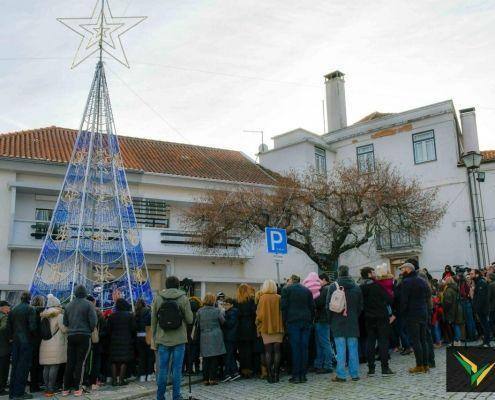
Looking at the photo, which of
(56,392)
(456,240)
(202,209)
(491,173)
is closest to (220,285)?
(202,209)

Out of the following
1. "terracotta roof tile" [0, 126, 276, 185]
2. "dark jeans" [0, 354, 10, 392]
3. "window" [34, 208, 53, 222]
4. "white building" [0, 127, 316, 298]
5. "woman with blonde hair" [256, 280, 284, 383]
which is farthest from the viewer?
"terracotta roof tile" [0, 126, 276, 185]

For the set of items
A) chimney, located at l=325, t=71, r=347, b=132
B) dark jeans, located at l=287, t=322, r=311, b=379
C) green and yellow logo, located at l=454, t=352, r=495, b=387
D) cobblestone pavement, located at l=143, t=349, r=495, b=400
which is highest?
chimney, located at l=325, t=71, r=347, b=132

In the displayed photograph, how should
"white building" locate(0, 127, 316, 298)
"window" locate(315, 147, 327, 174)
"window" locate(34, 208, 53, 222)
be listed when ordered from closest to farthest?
"white building" locate(0, 127, 316, 298)
"window" locate(34, 208, 53, 222)
"window" locate(315, 147, 327, 174)

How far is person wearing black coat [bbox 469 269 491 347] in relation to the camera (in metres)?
12.4

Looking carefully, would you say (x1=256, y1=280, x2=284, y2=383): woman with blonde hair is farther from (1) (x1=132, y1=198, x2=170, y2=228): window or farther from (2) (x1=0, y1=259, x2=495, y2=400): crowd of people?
(1) (x1=132, y1=198, x2=170, y2=228): window

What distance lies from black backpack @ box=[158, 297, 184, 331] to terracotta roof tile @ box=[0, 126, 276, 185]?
1616 centimetres

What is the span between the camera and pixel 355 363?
30.2 feet

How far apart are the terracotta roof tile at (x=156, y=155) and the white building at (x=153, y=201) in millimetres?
45

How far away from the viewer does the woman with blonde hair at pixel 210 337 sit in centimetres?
980

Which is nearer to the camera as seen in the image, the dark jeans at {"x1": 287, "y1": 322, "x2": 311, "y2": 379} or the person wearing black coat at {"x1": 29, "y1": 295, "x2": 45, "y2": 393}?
the dark jeans at {"x1": 287, "y1": 322, "x2": 311, "y2": 379}

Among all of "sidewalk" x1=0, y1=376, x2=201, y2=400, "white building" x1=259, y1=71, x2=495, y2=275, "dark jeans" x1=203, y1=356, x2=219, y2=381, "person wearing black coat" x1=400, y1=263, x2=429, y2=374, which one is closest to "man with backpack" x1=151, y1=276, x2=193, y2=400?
"sidewalk" x1=0, y1=376, x2=201, y2=400

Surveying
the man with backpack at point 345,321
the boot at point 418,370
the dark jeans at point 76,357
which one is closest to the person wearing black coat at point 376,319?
the man with backpack at point 345,321

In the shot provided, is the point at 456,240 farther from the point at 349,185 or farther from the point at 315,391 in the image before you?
the point at 315,391

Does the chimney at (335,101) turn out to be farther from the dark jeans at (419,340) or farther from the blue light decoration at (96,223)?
the dark jeans at (419,340)
